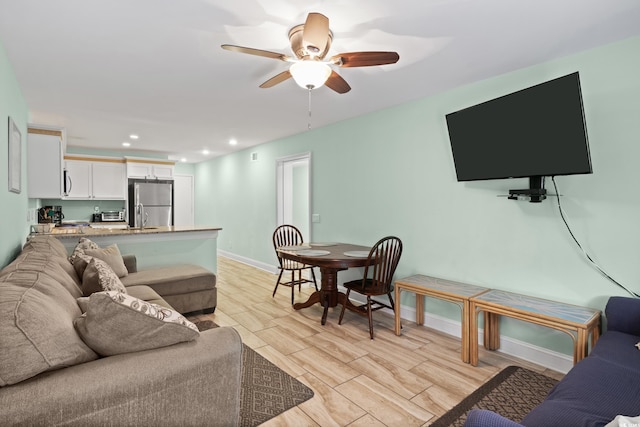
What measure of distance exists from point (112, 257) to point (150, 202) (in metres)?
3.78

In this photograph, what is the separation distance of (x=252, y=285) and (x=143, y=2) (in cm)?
398

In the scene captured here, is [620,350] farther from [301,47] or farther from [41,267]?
[41,267]

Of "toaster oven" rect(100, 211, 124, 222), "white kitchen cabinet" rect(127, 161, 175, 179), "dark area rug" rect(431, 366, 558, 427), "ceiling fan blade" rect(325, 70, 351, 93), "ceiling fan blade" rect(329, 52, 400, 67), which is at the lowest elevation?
"dark area rug" rect(431, 366, 558, 427)

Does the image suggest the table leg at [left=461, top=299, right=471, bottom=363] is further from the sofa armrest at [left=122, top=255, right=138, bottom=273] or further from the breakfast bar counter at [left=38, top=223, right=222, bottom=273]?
the sofa armrest at [left=122, top=255, right=138, bottom=273]

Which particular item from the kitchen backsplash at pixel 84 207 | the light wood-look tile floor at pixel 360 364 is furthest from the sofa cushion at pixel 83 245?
the kitchen backsplash at pixel 84 207

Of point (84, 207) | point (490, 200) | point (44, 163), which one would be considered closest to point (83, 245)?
point (44, 163)

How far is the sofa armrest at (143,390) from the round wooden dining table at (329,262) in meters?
1.81

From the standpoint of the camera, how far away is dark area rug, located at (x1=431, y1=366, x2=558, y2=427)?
2.02 meters

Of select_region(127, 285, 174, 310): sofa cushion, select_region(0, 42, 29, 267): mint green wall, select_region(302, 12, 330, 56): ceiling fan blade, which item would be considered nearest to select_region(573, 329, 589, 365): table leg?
select_region(302, 12, 330, 56): ceiling fan blade

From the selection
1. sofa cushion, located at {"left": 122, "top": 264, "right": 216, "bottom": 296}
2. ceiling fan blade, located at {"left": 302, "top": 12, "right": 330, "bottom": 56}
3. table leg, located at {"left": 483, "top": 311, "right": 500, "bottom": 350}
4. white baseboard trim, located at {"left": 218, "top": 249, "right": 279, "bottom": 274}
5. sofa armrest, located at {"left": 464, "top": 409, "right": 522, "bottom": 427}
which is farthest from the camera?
white baseboard trim, located at {"left": 218, "top": 249, "right": 279, "bottom": 274}

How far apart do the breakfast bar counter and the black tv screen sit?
3.22 metres

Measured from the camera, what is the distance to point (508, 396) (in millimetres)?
2217

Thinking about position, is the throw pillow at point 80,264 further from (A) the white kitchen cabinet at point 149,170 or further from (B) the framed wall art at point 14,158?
(A) the white kitchen cabinet at point 149,170

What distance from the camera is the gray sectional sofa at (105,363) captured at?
106 centimetres
